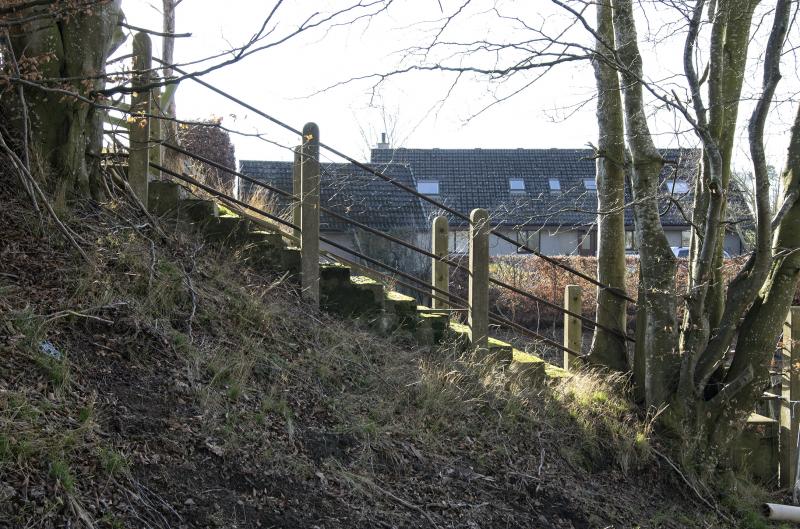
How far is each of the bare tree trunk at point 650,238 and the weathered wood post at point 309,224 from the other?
330 centimetres

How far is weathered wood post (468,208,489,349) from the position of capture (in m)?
8.41

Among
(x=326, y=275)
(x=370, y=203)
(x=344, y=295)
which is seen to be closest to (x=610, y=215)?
(x=344, y=295)

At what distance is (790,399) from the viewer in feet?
30.5

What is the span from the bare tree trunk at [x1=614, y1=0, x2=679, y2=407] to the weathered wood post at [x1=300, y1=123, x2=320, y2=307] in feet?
10.8

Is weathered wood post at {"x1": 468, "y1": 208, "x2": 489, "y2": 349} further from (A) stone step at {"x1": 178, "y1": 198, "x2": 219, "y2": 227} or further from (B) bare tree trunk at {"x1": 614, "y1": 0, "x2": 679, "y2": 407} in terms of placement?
(A) stone step at {"x1": 178, "y1": 198, "x2": 219, "y2": 227}

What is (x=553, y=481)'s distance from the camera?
649 centimetres

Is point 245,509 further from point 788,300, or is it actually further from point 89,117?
point 788,300

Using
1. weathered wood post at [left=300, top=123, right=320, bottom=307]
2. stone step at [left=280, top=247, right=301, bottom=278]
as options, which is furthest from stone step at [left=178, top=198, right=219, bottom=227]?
weathered wood post at [left=300, top=123, right=320, bottom=307]

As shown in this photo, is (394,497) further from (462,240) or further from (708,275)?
(462,240)

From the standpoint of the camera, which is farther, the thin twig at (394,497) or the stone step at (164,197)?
the stone step at (164,197)

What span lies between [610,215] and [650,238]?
0.96 m

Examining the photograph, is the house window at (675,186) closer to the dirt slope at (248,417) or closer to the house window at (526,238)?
the house window at (526,238)

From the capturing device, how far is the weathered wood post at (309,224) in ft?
26.1

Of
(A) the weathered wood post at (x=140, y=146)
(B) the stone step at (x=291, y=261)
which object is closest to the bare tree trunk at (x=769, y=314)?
(B) the stone step at (x=291, y=261)
